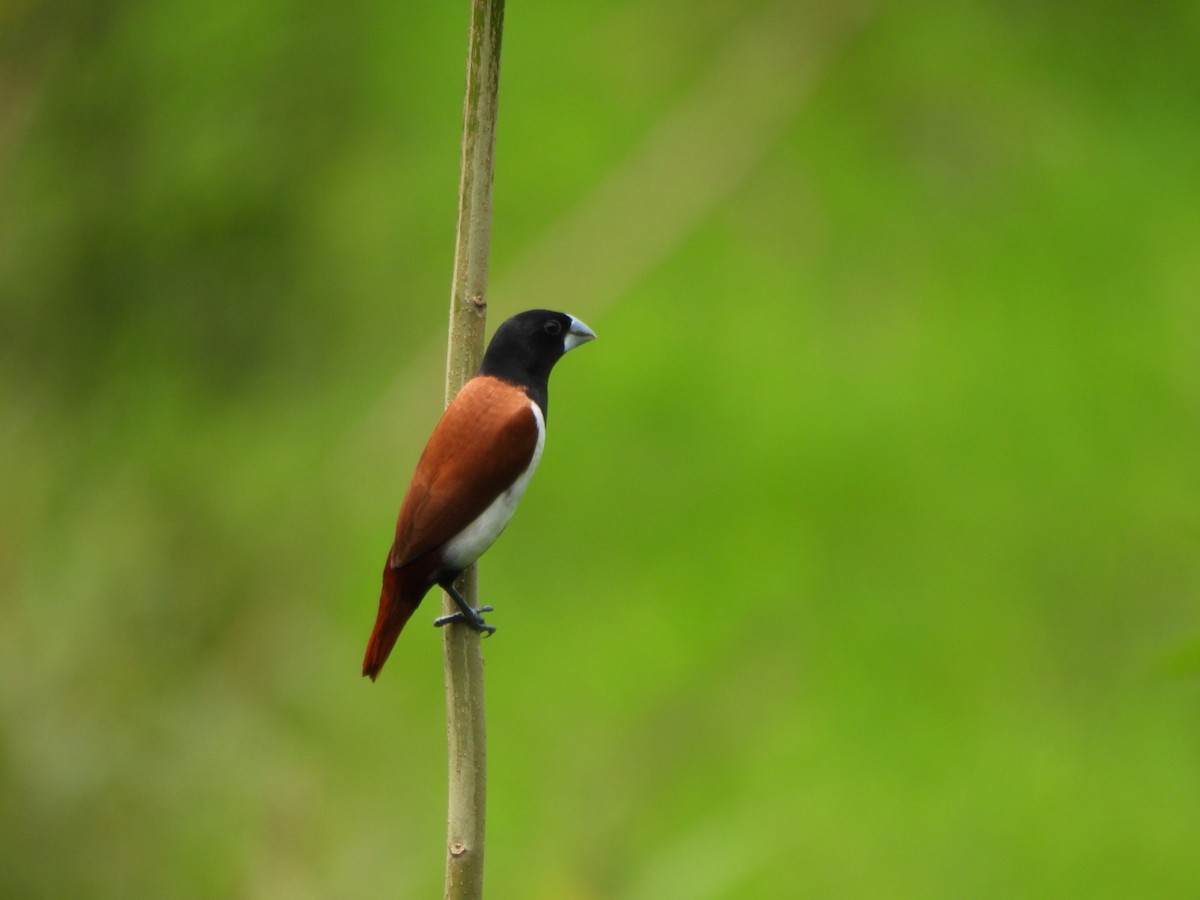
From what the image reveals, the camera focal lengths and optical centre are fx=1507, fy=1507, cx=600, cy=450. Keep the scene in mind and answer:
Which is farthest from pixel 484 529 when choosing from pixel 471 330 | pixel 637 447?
pixel 637 447

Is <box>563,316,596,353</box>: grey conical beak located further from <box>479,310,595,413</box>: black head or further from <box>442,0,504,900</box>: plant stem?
<box>442,0,504,900</box>: plant stem

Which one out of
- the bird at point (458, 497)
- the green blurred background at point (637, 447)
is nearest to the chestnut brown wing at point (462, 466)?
the bird at point (458, 497)

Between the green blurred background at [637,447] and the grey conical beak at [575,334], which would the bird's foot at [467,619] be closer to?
the grey conical beak at [575,334]

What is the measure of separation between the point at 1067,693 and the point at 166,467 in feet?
7.45

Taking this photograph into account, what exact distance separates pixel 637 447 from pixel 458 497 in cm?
308

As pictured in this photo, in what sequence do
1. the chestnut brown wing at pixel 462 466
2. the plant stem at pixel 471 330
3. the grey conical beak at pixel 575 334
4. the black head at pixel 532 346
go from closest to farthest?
1. the plant stem at pixel 471 330
2. the chestnut brown wing at pixel 462 466
3. the black head at pixel 532 346
4. the grey conical beak at pixel 575 334

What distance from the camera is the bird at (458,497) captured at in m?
1.23

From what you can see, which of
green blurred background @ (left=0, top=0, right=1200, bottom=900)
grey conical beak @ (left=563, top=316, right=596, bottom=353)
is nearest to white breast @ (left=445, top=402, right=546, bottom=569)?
grey conical beak @ (left=563, top=316, right=596, bottom=353)

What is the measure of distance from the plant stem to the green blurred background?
0.48m

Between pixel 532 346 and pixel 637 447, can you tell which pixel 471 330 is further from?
pixel 637 447

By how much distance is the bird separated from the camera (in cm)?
123

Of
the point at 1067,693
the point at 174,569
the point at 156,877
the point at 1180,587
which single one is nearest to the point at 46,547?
the point at 174,569

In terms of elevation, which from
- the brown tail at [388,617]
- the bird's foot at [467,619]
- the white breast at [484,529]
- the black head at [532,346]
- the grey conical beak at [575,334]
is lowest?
the bird's foot at [467,619]

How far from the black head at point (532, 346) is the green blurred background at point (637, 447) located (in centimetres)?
56
